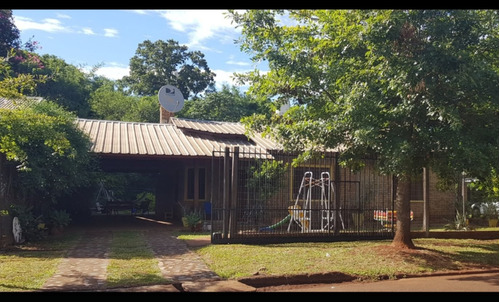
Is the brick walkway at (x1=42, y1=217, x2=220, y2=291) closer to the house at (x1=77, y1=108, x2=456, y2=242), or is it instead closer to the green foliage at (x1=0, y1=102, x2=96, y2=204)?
the house at (x1=77, y1=108, x2=456, y2=242)

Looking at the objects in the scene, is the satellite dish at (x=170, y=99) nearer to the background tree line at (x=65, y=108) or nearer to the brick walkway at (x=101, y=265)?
the background tree line at (x=65, y=108)

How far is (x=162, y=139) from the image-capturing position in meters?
16.6

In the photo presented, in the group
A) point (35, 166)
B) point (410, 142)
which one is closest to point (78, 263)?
point (35, 166)

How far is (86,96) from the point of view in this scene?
35.5m

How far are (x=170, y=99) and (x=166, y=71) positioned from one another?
89.8ft

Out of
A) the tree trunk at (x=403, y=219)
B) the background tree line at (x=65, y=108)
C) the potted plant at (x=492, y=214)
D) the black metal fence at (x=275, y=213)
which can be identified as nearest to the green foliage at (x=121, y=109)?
the background tree line at (x=65, y=108)

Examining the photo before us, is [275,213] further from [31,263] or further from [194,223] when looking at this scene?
[31,263]

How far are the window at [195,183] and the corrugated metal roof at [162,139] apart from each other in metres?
1.09

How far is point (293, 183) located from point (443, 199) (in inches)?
257

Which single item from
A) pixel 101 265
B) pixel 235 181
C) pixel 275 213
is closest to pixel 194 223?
pixel 275 213

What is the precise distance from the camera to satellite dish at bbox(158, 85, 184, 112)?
67.0 feet

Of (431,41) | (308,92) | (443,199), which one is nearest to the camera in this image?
(431,41)
